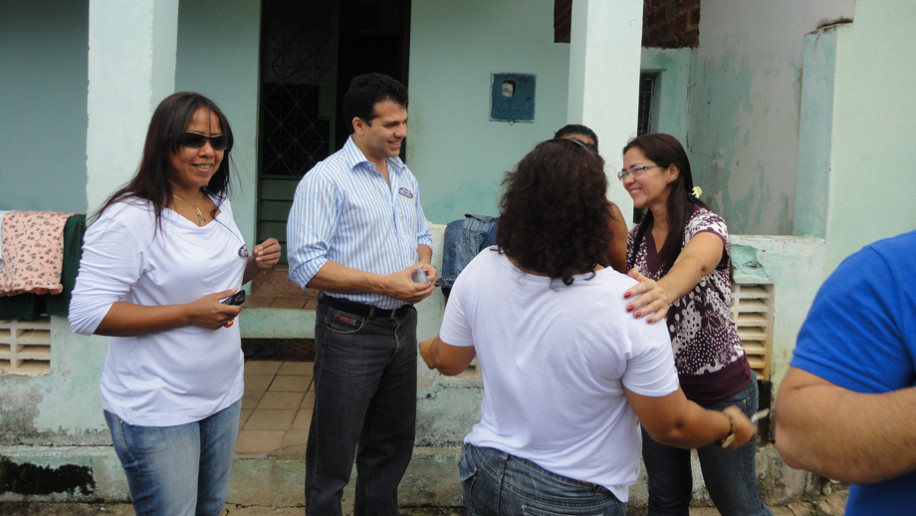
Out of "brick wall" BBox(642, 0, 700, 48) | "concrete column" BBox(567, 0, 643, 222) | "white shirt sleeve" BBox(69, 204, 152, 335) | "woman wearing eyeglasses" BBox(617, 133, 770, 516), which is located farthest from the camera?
"brick wall" BBox(642, 0, 700, 48)

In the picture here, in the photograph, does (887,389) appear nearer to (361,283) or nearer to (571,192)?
(571,192)

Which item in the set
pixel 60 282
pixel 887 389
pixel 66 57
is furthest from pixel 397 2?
pixel 887 389

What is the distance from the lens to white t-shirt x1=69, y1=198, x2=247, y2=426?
1.93 meters

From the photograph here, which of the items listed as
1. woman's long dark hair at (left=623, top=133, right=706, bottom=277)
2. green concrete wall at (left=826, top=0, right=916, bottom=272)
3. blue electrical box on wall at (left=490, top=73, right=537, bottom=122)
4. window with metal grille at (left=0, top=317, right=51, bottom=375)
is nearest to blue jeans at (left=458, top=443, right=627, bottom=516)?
woman's long dark hair at (left=623, top=133, right=706, bottom=277)

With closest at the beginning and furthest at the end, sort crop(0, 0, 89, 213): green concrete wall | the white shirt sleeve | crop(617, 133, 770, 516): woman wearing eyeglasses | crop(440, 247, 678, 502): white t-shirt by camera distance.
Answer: crop(440, 247, 678, 502): white t-shirt < the white shirt sleeve < crop(617, 133, 770, 516): woman wearing eyeglasses < crop(0, 0, 89, 213): green concrete wall

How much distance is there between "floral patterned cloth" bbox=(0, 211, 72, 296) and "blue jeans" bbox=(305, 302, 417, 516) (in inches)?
57.8

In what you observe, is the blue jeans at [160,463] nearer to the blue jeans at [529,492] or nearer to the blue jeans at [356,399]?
the blue jeans at [356,399]

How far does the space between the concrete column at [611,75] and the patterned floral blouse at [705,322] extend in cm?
110

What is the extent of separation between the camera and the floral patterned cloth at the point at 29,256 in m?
3.33

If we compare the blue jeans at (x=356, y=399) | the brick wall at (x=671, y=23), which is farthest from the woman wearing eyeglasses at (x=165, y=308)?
the brick wall at (x=671, y=23)

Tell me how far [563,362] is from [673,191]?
1.13 metres

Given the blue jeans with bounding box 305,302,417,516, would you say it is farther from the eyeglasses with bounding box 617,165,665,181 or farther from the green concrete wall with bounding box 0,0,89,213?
the green concrete wall with bounding box 0,0,89,213

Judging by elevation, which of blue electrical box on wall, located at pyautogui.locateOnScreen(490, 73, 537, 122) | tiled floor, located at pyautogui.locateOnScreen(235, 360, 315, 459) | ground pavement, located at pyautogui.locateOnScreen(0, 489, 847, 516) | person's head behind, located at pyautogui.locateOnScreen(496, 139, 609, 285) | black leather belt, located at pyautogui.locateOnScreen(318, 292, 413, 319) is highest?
blue electrical box on wall, located at pyautogui.locateOnScreen(490, 73, 537, 122)

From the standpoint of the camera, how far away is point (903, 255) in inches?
42.6
